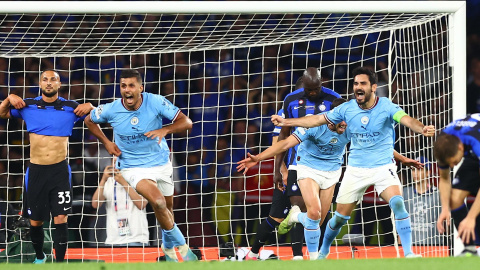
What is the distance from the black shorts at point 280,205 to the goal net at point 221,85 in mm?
651

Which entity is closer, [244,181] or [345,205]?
[345,205]

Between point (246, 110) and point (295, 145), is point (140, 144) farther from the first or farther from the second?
point (246, 110)

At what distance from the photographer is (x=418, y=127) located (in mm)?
6422

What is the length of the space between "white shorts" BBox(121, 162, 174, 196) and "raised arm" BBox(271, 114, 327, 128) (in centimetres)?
121

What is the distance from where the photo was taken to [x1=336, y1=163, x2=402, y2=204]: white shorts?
701 cm

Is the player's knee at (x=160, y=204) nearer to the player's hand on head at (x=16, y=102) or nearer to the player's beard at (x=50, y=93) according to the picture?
the player's beard at (x=50, y=93)

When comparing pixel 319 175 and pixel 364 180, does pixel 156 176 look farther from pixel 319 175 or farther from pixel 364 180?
pixel 364 180

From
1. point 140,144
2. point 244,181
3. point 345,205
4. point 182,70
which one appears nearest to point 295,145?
point 345,205

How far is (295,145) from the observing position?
7.68m

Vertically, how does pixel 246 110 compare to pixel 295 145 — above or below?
above

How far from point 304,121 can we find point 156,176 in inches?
57.7

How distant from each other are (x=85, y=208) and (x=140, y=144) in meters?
2.43

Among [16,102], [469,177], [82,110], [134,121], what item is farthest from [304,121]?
[16,102]

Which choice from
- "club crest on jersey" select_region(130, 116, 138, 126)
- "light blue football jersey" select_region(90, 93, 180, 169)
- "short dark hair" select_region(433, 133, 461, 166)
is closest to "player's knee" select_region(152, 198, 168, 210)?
"light blue football jersey" select_region(90, 93, 180, 169)
